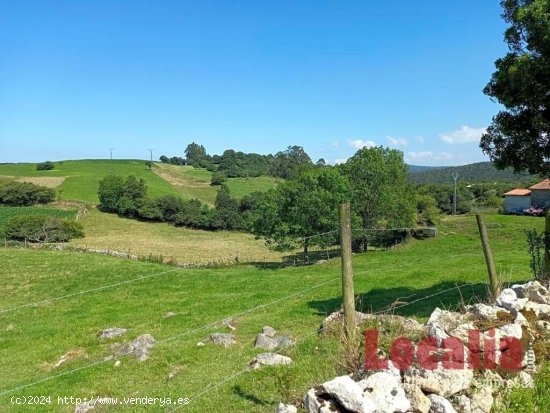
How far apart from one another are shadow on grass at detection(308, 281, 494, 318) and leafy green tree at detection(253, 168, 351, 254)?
23507 mm

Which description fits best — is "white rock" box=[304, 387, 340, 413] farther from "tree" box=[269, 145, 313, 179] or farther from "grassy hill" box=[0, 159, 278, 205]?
"tree" box=[269, 145, 313, 179]

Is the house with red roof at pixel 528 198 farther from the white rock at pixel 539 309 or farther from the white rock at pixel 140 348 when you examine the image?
the white rock at pixel 539 309

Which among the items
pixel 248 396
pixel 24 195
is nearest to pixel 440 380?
pixel 248 396

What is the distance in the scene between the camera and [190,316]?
17.8 m

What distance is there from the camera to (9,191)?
9225cm

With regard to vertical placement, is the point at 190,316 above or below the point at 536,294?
below

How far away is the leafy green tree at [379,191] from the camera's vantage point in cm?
4903

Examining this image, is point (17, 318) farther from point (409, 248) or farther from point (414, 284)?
point (409, 248)

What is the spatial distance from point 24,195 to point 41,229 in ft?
89.4

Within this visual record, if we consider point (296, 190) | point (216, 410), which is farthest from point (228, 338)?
point (296, 190)

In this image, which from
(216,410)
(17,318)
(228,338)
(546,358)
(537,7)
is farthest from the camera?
(17,318)

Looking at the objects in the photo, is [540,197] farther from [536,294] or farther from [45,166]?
[45,166]

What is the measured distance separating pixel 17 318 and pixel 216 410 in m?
18.4

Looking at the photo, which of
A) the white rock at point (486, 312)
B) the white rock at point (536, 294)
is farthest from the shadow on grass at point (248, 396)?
the white rock at point (536, 294)
